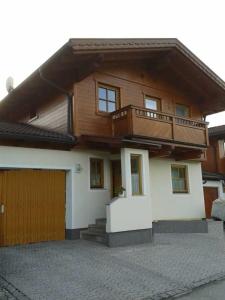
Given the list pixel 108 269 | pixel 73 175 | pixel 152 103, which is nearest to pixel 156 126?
pixel 152 103

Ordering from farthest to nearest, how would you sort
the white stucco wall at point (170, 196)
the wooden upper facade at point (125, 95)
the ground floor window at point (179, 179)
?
the ground floor window at point (179, 179) → the white stucco wall at point (170, 196) → the wooden upper facade at point (125, 95)

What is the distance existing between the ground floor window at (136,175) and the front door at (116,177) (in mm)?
905

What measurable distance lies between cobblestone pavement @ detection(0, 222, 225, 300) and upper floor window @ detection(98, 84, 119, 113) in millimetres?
4995

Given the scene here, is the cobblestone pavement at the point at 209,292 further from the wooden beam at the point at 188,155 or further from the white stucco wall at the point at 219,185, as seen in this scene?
the white stucco wall at the point at 219,185

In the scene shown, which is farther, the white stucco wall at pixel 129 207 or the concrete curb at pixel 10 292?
the white stucco wall at pixel 129 207

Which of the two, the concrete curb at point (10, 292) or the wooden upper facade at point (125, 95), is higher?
the wooden upper facade at point (125, 95)

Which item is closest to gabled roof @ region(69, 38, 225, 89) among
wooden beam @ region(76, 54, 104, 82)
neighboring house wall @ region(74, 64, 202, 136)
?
wooden beam @ region(76, 54, 104, 82)

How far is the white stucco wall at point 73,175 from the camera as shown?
384 inches

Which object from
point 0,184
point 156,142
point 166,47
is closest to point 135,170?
point 156,142

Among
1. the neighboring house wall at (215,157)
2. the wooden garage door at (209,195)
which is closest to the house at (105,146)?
the wooden garage door at (209,195)

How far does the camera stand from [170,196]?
13.6 meters

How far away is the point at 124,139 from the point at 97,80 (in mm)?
2901

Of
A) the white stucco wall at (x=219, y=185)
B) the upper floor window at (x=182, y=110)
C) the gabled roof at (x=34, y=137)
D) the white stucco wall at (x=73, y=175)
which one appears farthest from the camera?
the white stucco wall at (x=219, y=185)

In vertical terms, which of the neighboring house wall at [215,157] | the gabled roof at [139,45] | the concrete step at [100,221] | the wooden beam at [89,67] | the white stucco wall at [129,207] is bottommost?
the concrete step at [100,221]
